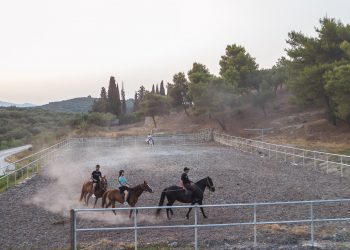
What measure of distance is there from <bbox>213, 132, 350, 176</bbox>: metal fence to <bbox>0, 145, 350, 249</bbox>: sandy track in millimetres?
919

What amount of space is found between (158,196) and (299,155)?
14973 mm

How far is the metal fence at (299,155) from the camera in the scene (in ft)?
88.8

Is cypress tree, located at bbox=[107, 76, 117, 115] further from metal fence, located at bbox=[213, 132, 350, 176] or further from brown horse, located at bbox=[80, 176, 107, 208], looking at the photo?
brown horse, located at bbox=[80, 176, 107, 208]

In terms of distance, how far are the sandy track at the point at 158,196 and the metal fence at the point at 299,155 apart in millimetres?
919

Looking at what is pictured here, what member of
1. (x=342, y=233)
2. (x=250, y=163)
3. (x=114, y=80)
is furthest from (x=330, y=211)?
(x=114, y=80)

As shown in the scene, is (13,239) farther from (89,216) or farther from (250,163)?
(250,163)

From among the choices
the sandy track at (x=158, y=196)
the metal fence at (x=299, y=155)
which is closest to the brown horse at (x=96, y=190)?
the sandy track at (x=158, y=196)

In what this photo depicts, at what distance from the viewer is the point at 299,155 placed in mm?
31859

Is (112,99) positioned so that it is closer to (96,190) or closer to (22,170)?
(22,170)

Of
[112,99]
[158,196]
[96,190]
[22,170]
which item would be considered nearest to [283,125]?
[22,170]

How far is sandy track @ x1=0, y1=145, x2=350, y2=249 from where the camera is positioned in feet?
42.3

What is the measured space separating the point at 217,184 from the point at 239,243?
1133cm

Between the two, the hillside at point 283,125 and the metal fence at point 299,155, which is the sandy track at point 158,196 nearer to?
the metal fence at point 299,155

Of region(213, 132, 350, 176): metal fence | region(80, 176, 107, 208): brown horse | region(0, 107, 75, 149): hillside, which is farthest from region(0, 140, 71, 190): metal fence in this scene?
region(0, 107, 75, 149): hillside
